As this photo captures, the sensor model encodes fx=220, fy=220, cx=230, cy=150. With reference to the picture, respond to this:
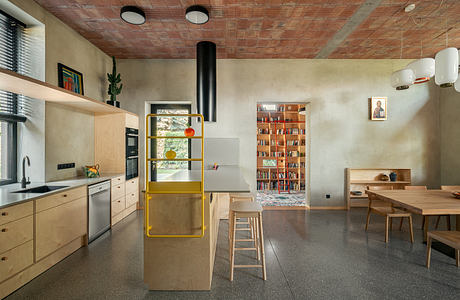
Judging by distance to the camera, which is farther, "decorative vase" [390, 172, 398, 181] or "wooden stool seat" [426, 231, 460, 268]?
"decorative vase" [390, 172, 398, 181]

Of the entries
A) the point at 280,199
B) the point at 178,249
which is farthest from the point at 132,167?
the point at 280,199

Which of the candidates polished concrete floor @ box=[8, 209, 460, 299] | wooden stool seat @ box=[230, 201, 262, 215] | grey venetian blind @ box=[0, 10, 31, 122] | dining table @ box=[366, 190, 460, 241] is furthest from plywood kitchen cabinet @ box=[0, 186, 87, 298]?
dining table @ box=[366, 190, 460, 241]

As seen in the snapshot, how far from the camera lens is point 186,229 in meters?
2.04

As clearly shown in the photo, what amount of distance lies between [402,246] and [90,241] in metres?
4.33

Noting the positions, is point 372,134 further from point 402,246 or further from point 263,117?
point 263,117

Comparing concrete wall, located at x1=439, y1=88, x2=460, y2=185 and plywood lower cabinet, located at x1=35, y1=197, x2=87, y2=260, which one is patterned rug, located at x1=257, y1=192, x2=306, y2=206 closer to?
concrete wall, located at x1=439, y1=88, x2=460, y2=185

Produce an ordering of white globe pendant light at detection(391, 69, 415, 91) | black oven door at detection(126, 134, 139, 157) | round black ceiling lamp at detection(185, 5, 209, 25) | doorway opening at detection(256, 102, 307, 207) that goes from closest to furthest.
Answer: white globe pendant light at detection(391, 69, 415, 91) → round black ceiling lamp at detection(185, 5, 209, 25) → black oven door at detection(126, 134, 139, 157) → doorway opening at detection(256, 102, 307, 207)

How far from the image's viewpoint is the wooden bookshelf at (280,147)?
7.30 metres

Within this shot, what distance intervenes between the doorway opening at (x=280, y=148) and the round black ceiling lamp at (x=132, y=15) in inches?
188

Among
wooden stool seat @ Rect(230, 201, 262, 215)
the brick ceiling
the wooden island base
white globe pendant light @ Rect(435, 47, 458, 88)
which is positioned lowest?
the wooden island base

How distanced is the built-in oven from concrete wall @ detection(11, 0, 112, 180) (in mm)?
624

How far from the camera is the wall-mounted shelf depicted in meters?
2.14

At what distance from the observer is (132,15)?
3.09m

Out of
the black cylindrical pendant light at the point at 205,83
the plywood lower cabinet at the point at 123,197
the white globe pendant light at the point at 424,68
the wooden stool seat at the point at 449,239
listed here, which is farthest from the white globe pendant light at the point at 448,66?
the plywood lower cabinet at the point at 123,197
